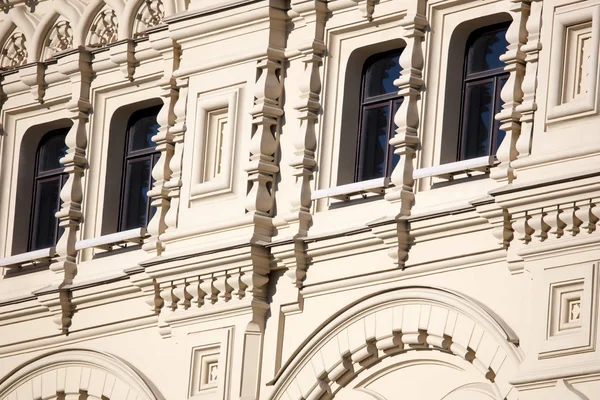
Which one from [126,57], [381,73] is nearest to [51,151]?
[126,57]

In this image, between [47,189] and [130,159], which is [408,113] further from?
[47,189]

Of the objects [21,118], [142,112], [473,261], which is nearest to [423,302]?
[473,261]

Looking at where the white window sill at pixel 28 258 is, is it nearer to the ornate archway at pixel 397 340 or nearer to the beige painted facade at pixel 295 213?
the beige painted facade at pixel 295 213

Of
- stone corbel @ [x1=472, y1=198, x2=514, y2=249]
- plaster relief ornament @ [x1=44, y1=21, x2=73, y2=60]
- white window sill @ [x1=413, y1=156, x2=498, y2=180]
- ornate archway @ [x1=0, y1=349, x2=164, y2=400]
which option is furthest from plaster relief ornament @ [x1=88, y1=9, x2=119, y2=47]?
stone corbel @ [x1=472, y1=198, x2=514, y2=249]

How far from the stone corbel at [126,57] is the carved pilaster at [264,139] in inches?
84.6

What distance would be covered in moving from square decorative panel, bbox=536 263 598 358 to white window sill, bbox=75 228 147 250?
217 inches

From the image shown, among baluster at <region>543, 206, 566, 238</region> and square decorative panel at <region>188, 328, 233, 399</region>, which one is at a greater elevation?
baluster at <region>543, 206, 566, 238</region>

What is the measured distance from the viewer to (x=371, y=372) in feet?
66.1

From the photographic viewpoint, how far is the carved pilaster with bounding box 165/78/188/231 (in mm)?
22094

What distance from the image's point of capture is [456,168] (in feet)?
64.6

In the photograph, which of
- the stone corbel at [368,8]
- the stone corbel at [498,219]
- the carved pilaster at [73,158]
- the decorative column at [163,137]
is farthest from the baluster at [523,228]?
the carved pilaster at [73,158]

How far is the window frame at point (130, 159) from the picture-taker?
75.8 ft

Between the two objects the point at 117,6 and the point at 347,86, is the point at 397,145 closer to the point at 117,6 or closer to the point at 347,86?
the point at 347,86

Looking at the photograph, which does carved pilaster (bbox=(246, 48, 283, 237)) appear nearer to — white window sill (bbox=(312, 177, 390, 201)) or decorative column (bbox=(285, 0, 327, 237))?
decorative column (bbox=(285, 0, 327, 237))
